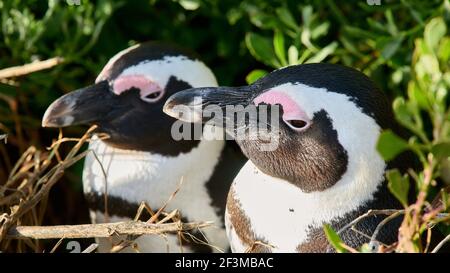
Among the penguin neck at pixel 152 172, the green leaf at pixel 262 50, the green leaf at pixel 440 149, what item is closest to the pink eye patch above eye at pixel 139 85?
the penguin neck at pixel 152 172

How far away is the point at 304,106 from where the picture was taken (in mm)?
1273

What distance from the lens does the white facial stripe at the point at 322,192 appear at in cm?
126

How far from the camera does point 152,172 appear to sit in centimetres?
160

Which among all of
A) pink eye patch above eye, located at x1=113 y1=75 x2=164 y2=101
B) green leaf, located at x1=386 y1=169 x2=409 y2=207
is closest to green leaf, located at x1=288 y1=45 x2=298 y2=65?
pink eye patch above eye, located at x1=113 y1=75 x2=164 y2=101

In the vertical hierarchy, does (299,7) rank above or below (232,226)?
above

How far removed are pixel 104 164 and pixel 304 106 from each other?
521 millimetres

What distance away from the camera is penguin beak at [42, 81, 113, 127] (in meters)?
1.56

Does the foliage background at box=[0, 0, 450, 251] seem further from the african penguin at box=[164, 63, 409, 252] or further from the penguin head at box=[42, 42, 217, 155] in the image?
the african penguin at box=[164, 63, 409, 252]

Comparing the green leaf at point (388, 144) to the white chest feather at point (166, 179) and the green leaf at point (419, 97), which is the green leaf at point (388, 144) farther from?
the white chest feather at point (166, 179)

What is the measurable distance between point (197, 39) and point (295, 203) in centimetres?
83

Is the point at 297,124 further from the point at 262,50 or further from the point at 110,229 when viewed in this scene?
the point at 262,50

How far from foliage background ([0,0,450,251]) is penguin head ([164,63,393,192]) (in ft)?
1.03

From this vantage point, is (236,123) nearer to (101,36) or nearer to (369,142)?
(369,142)
